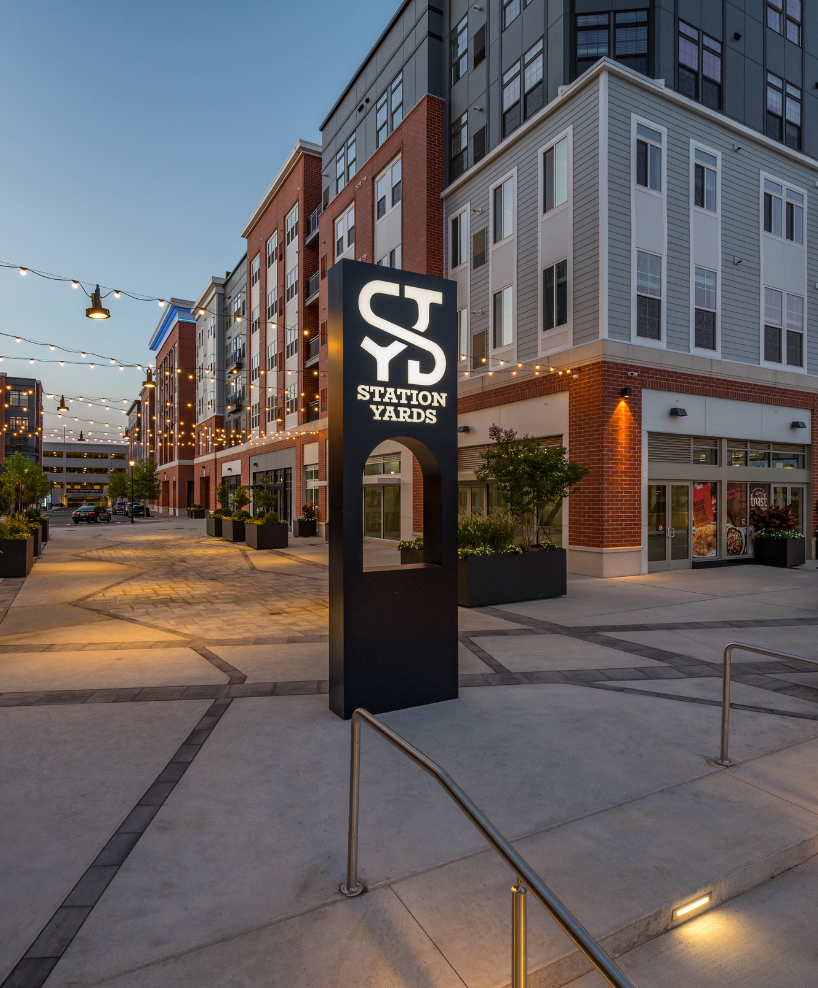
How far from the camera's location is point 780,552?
16.6 metres

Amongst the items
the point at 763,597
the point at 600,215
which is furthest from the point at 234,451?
the point at 763,597

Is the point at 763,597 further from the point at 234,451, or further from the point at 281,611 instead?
the point at 234,451

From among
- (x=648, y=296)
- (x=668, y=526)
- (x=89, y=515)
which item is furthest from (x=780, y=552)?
(x=89, y=515)

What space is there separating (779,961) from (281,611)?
8891 mm

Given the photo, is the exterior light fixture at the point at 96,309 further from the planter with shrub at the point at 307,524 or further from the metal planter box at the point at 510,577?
the planter with shrub at the point at 307,524

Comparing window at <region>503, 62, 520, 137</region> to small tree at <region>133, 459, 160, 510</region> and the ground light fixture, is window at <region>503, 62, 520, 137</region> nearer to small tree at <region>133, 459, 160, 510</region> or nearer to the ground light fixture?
the ground light fixture

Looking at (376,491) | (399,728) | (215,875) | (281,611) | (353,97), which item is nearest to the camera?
(215,875)

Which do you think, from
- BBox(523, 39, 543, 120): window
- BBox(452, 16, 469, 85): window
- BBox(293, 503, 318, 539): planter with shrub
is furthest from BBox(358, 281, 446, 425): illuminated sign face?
BBox(293, 503, 318, 539): planter with shrub

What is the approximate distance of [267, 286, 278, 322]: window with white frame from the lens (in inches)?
1529

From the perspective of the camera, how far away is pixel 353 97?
27.5 m

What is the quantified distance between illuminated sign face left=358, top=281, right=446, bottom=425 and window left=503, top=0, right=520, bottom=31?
18224mm

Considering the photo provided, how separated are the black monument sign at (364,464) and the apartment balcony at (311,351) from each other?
2835cm

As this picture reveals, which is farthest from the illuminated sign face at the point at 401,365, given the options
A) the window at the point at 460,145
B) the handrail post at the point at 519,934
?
the window at the point at 460,145

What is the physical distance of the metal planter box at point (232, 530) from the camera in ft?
Answer: 87.0
